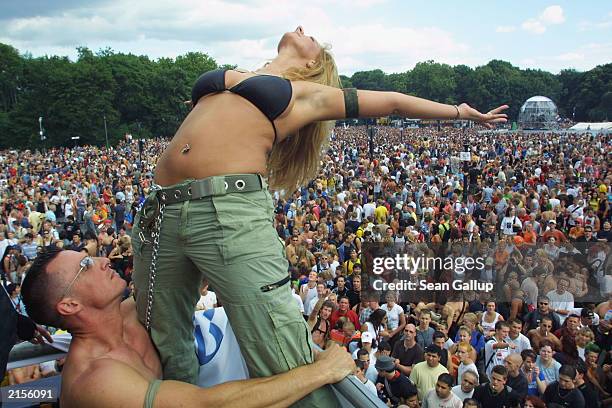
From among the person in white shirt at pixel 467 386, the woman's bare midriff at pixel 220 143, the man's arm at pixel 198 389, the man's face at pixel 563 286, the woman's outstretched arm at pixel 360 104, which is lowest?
the person in white shirt at pixel 467 386

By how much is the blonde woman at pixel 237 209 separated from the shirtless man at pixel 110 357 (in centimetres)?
8

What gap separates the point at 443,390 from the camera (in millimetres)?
5020

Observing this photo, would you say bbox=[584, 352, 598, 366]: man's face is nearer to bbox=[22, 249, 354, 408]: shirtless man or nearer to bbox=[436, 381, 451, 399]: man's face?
bbox=[436, 381, 451, 399]: man's face

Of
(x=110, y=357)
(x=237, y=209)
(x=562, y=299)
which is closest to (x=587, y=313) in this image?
(x=562, y=299)

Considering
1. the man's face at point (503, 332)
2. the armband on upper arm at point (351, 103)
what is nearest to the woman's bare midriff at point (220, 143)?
the armband on upper arm at point (351, 103)

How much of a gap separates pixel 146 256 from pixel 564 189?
14.3 m

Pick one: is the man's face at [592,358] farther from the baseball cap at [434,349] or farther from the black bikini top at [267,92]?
the black bikini top at [267,92]

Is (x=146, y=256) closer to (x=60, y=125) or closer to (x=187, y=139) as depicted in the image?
(x=187, y=139)

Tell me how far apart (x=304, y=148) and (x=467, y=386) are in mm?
3865

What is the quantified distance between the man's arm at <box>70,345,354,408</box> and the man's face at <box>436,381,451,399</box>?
11.7 feet

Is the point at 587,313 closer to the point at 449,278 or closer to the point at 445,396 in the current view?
the point at 449,278

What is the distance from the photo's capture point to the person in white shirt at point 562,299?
23.2 ft

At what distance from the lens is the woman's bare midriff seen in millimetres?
2000

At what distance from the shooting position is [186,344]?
222 centimetres
